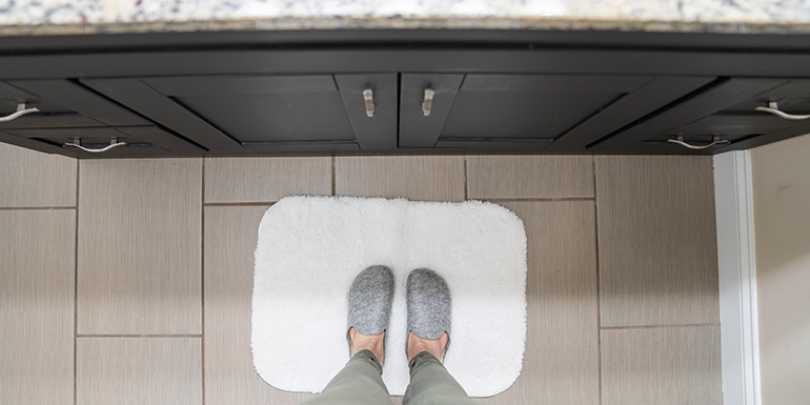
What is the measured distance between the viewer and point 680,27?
48 cm

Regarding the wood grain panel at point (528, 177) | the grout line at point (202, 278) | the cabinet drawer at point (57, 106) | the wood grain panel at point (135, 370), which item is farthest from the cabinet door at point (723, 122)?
the wood grain panel at point (135, 370)

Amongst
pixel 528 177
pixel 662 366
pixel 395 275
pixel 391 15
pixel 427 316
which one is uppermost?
pixel 391 15

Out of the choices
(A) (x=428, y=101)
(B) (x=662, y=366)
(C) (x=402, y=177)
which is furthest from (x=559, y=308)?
(A) (x=428, y=101)

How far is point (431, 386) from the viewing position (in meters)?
Answer: 0.80

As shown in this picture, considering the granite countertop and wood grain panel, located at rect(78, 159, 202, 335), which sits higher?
the granite countertop

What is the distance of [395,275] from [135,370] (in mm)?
777

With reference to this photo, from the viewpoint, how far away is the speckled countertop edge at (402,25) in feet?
1.53

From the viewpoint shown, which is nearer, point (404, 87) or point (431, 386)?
point (404, 87)

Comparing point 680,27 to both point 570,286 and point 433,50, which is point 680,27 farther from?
point 570,286

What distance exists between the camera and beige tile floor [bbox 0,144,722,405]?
1102mm

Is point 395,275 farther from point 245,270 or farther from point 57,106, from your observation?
point 57,106

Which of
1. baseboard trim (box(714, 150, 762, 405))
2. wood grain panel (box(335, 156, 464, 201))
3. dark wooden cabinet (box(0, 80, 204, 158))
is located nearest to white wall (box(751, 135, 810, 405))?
baseboard trim (box(714, 150, 762, 405))

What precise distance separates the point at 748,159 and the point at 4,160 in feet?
6.71

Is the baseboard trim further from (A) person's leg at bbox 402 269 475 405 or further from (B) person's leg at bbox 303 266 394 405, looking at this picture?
(B) person's leg at bbox 303 266 394 405
